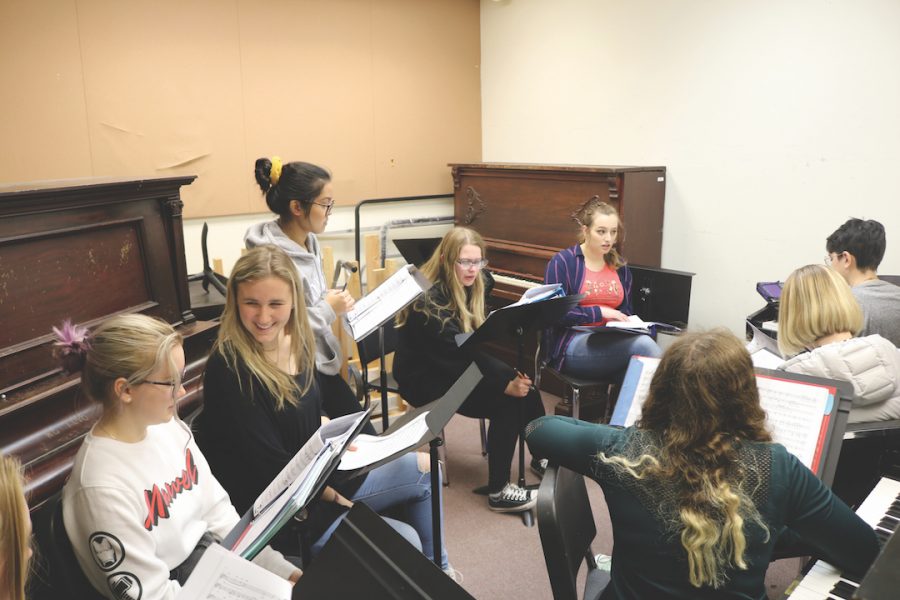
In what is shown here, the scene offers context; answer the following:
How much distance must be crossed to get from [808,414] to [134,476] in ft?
5.10

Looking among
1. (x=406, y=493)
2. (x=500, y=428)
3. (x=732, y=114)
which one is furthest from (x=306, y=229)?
(x=732, y=114)

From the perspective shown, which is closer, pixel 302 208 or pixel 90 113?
pixel 302 208

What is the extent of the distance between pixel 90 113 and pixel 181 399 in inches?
88.7

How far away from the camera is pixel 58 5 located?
333 cm

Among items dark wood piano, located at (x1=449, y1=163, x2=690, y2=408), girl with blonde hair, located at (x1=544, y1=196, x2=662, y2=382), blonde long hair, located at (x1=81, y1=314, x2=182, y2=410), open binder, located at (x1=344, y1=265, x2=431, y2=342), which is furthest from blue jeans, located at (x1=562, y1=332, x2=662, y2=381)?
blonde long hair, located at (x1=81, y1=314, x2=182, y2=410)

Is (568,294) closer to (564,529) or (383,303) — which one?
(383,303)

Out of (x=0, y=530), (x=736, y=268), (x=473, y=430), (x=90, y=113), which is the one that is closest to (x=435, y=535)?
(x=0, y=530)

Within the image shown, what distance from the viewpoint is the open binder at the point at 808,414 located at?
1537mm

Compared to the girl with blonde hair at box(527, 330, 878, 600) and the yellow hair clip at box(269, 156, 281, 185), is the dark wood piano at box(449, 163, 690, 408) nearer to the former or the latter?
the yellow hair clip at box(269, 156, 281, 185)

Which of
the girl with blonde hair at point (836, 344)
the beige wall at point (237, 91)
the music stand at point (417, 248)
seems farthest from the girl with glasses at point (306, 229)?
the girl with blonde hair at point (836, 344)

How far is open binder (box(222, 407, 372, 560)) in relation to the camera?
4.05 feet

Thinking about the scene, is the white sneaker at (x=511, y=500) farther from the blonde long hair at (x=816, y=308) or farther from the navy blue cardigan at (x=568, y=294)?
the blonde long hair at (x=816, y=308)

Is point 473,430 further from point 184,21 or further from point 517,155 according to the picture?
point 184,21

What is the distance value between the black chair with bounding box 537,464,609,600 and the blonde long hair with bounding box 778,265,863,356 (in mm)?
946
